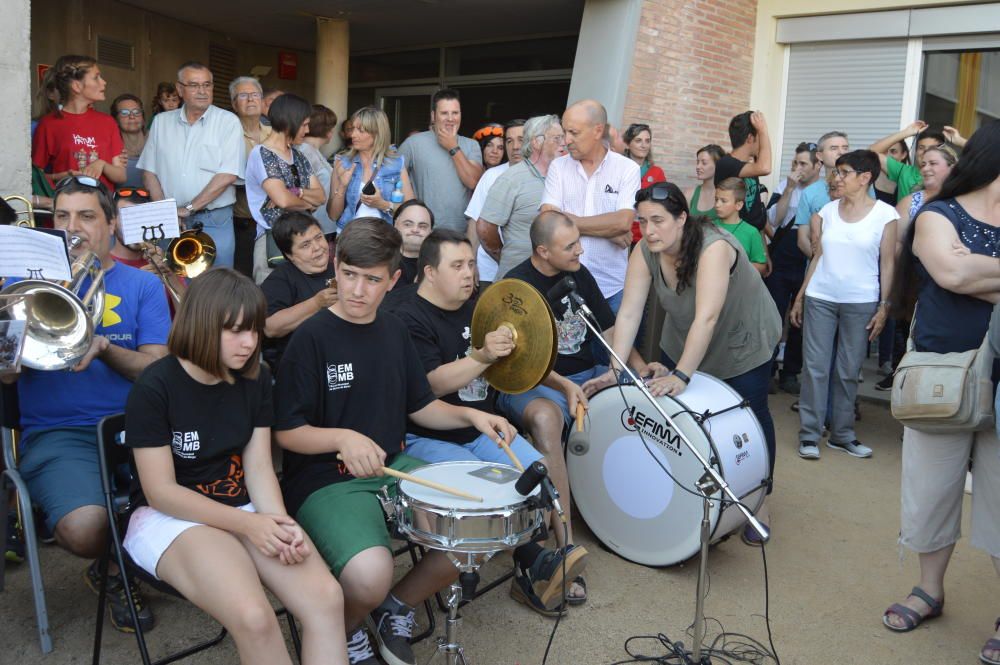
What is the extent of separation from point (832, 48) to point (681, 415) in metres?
7.33

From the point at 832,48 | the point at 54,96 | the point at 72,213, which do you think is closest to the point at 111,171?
the point at 54,96

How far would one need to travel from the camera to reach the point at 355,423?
312cm

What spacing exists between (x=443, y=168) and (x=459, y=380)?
9.70 ft

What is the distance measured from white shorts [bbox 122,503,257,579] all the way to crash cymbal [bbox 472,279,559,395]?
109cm

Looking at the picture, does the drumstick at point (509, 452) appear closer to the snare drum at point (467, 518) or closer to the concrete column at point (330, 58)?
the snare drum at point (467, 518)

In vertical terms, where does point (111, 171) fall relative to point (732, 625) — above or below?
above

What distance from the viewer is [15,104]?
4531mm

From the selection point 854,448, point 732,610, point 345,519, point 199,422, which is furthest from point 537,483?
point 854,448

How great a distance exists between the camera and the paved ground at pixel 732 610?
3283mm

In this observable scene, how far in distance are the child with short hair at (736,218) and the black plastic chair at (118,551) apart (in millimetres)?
4383

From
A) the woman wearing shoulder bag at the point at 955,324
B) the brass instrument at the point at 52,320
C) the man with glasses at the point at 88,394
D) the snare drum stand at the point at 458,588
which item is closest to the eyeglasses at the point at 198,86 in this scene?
the man with glasses at the point at 88,394

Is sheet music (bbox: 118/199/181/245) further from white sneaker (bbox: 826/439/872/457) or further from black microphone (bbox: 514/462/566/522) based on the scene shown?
white sneaker (bbox: 826/439/872/457)

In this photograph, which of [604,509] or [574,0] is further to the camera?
[574,0]

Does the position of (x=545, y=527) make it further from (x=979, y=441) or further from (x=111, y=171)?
(x=111, y=171)
